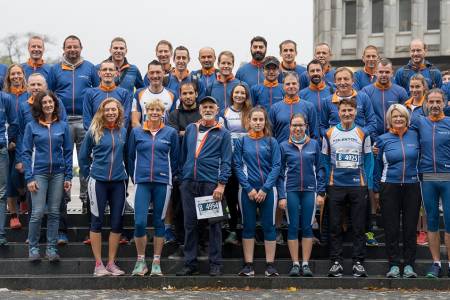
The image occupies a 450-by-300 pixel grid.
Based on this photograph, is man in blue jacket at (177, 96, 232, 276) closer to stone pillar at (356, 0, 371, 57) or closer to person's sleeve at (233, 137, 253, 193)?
person's sleeve at (233, 137, 253, 193)

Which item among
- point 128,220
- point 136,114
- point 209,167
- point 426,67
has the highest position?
point 426,67

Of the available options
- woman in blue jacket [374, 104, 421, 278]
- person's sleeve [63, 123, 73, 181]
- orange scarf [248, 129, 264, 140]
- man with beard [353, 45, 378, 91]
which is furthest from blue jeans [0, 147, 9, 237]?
man with beard [353, 45, 378, 91]

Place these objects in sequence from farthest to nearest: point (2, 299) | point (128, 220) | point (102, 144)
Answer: point (128, 220), point (102, 144), point (2, 299)

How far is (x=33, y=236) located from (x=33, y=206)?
0.38 m

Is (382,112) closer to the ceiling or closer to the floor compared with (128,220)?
closer to the ceiling

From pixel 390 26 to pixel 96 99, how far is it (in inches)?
1672

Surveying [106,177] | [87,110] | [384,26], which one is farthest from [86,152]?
[384,26]

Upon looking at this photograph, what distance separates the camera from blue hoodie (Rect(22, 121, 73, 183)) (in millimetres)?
10375

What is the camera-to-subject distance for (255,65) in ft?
39.7

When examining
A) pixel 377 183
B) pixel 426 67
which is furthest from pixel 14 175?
pixel 426 67

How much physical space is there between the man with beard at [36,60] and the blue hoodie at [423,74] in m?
5.25

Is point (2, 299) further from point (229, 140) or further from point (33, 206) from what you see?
point (229, 140)

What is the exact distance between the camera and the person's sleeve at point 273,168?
10195 mm

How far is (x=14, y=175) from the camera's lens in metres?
11.5
